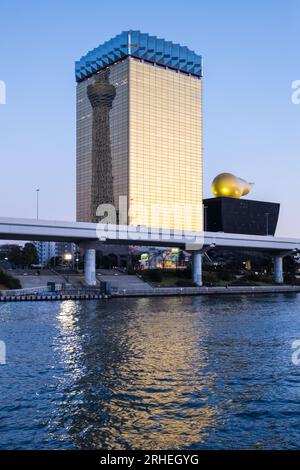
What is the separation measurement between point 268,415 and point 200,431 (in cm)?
369

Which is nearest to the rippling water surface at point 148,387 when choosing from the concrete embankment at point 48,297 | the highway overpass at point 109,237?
the concrete embankment at point 48,297

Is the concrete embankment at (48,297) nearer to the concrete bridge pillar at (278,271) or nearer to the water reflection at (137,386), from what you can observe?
the water reflection at (137,386)

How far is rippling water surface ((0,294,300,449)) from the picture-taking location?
18203mm

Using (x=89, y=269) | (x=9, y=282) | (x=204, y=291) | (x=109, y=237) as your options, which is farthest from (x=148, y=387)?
(x=204, y=291)

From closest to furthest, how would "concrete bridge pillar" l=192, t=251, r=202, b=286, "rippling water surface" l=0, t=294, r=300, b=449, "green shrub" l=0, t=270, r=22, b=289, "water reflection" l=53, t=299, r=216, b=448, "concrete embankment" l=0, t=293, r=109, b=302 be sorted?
"rippling water surface" l=0, t=294, r=300, b=449 < "water reflection" l=53, t=299, r=216, b=448 < "concrete embankment" l=0, t=293, r=109, b=302 < "green shrub" l=0, t=270, r=22, b=289 < "concrete bridge pillar" l=192, t=251, r=202, b=286

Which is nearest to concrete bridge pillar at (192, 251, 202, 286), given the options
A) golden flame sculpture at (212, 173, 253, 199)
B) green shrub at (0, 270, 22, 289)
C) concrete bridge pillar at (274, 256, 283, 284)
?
concrete bridge pillar at (274, 256, 283, 284)

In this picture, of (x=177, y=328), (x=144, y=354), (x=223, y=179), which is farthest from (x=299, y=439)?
(x=223, y=179)

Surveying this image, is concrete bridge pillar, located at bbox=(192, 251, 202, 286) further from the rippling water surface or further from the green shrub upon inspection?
the rippling water surface

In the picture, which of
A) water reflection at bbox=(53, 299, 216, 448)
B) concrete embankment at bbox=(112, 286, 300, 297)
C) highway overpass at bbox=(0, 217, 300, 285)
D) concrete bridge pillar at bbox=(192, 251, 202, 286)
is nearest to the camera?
water reflection at bbox=(53, 299, 216, 448)

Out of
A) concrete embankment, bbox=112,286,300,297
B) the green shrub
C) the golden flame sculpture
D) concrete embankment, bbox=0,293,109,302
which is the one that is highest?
the golden flame sculpture
